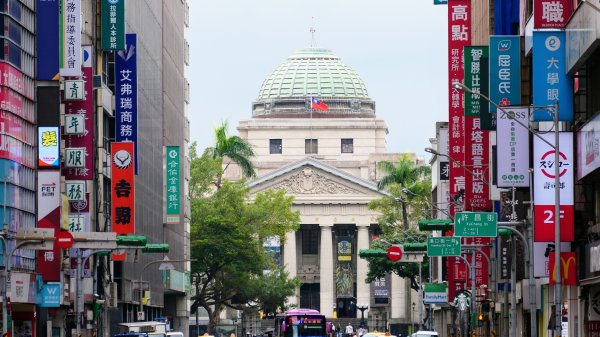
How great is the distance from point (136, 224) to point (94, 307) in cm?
1710

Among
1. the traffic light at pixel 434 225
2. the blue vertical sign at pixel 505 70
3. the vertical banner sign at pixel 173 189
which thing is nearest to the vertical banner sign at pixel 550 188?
the blue vertical sign at pixel 505 70

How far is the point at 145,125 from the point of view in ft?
331

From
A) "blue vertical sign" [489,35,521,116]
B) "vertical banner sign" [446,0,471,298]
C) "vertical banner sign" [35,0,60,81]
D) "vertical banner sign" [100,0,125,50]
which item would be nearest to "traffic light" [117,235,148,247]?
"vertical banner sign" [35,0,60,81]

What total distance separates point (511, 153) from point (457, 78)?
3448cm

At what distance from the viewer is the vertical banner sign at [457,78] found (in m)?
90.9

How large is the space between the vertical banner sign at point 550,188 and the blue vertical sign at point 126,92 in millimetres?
40706

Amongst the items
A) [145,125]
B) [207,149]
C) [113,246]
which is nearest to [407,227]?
[207,149]

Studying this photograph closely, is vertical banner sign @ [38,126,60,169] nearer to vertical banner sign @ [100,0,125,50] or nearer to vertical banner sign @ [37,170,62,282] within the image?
vertical banner sign @ [37,170,62,282]

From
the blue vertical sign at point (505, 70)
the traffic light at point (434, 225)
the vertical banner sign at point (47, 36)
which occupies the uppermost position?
the vertical banner sign at point (47, 36)

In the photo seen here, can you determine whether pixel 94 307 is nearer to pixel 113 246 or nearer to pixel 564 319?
pixel 113 246

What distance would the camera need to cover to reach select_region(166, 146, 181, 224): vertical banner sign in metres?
113

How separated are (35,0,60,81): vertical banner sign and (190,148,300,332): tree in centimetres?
7406

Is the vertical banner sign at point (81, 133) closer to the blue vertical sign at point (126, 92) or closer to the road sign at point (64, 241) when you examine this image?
the road sign at point (64, 241)

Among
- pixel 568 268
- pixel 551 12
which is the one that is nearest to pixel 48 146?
pixel 551 12
